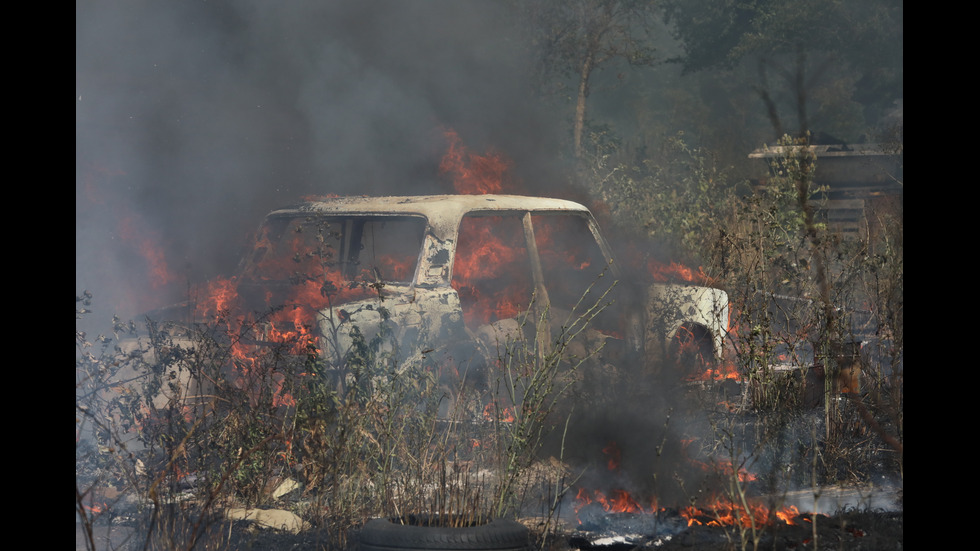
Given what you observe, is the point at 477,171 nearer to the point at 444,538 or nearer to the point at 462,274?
the point at 462,274

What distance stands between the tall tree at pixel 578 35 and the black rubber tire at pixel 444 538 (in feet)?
48.3

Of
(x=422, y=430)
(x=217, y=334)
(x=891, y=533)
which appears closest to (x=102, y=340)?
(x=217, y=334)

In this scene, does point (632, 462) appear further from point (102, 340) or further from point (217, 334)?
point (102, 340)

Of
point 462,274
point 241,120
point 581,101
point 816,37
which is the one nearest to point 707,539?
point 462,274

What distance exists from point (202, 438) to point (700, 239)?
9.12 meters

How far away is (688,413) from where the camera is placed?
6.47 meters

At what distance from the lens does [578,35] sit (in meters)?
18.6

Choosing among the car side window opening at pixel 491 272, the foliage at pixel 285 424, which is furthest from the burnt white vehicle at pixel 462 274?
the foliage at pixel 285 424

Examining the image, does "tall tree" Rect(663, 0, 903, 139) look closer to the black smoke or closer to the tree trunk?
the tree trunk

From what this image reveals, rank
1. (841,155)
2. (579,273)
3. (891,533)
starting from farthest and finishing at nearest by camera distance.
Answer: (841,155)
(579,273)
(891,533)

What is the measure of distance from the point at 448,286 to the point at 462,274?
819mm

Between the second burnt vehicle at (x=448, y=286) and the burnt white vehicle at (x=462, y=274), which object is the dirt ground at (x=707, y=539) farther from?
the burnt white vehicle at (x=462, y=274)

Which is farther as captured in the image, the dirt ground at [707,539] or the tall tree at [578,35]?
the tall tree at [578,35]

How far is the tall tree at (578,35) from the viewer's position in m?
17.9
